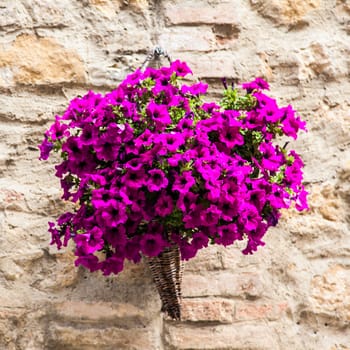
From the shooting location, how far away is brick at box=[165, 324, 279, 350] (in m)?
1.51

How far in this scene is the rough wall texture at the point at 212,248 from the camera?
1.51m

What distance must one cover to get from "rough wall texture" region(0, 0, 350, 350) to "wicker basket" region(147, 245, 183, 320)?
0.35ft

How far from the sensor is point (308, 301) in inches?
63.2

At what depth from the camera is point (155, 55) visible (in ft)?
5.44

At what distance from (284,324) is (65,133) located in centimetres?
84

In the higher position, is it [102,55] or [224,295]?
[102,55]

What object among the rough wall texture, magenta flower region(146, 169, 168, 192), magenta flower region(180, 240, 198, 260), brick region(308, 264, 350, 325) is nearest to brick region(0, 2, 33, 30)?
the rough wall texture

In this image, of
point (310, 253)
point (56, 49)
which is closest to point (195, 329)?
point (310, 253)

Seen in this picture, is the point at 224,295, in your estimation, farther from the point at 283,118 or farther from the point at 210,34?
the point at 210,34

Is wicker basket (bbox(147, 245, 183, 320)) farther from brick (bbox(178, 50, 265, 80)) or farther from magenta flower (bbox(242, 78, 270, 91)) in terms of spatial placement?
brick (bbox(178, 50, 265, 80))

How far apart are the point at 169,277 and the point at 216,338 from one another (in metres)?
0.29

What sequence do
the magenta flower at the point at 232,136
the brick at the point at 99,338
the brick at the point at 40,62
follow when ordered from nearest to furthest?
the magenta flower at the point at 232,136 < the brick at the point at 99,338 < the brick at the point at 40,62

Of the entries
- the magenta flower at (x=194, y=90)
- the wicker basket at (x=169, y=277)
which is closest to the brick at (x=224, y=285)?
the wicker basket at (x=169, y=277)

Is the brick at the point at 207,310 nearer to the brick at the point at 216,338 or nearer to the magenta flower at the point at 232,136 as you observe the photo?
the brick at the point at 216,338
